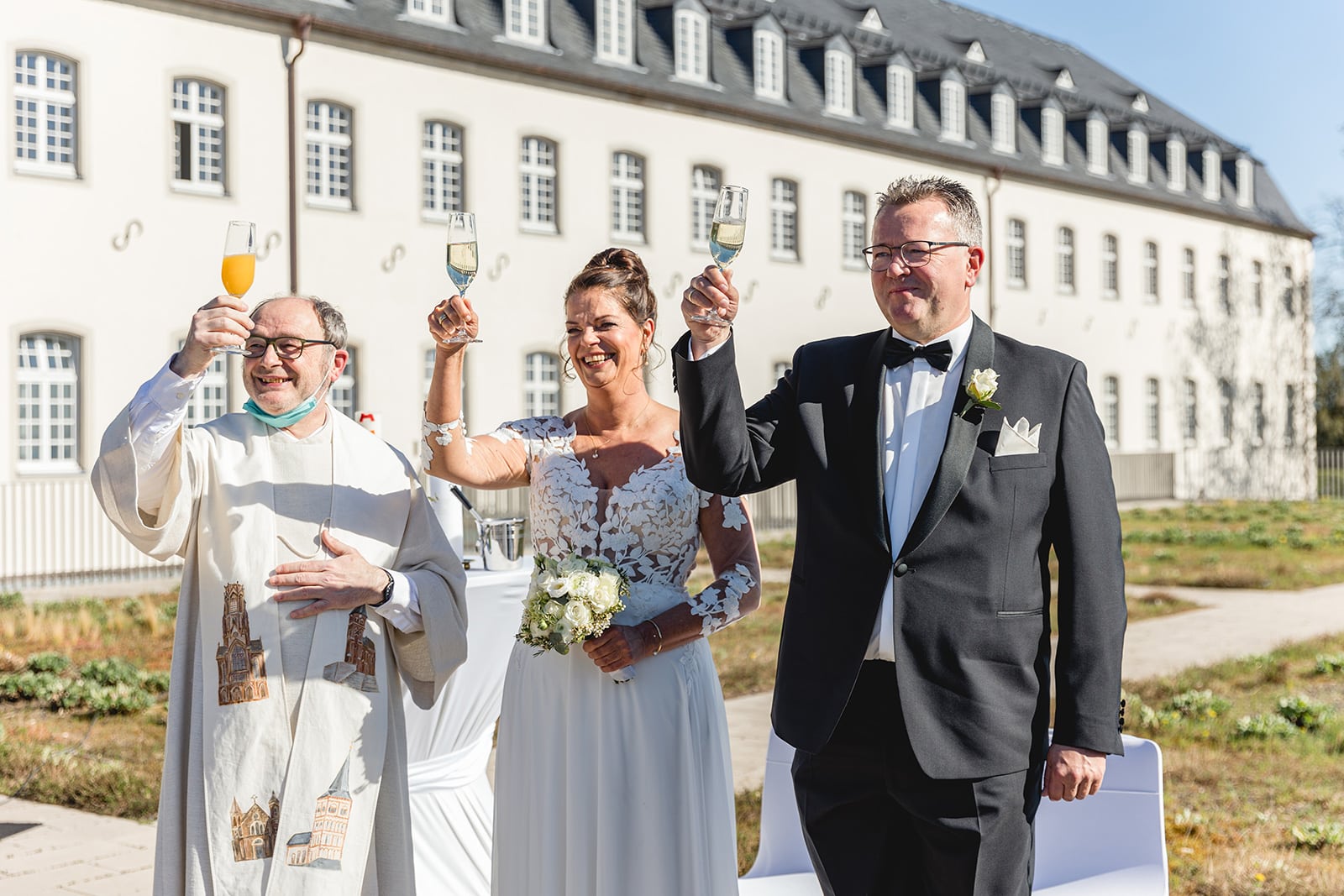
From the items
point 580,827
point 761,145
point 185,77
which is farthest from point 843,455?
point 761,145

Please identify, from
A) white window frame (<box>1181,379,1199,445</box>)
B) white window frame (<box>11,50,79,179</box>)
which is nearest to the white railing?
white window frame (<box>11,50,79,179</box>)

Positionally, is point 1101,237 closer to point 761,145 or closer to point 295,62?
point 761,145

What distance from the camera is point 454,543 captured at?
5.84 meters

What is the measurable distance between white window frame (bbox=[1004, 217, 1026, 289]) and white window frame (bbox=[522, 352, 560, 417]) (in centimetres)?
1446

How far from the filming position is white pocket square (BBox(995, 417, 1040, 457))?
3.22m

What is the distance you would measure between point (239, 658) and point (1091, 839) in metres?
2.62

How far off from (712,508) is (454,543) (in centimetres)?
210

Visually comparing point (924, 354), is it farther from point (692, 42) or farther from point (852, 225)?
point (852, 225)

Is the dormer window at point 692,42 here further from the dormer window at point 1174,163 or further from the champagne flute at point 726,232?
the champagne flute at point 726,232

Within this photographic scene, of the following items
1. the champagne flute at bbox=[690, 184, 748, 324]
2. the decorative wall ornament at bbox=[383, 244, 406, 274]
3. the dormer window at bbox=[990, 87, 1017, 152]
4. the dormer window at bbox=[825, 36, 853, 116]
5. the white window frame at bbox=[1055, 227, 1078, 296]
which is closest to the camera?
the champagne flute at bbox=[690, 184, 748, 324]

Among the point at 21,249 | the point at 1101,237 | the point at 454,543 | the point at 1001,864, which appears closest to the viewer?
the point at 1001,864

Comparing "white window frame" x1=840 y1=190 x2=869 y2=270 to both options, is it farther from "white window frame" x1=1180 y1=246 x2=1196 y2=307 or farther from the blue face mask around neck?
the blue face mask around neck

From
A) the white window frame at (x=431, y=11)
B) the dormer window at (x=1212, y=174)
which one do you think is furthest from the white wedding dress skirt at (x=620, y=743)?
the dormer window at (x=1212, y=174)

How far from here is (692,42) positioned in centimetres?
2739
